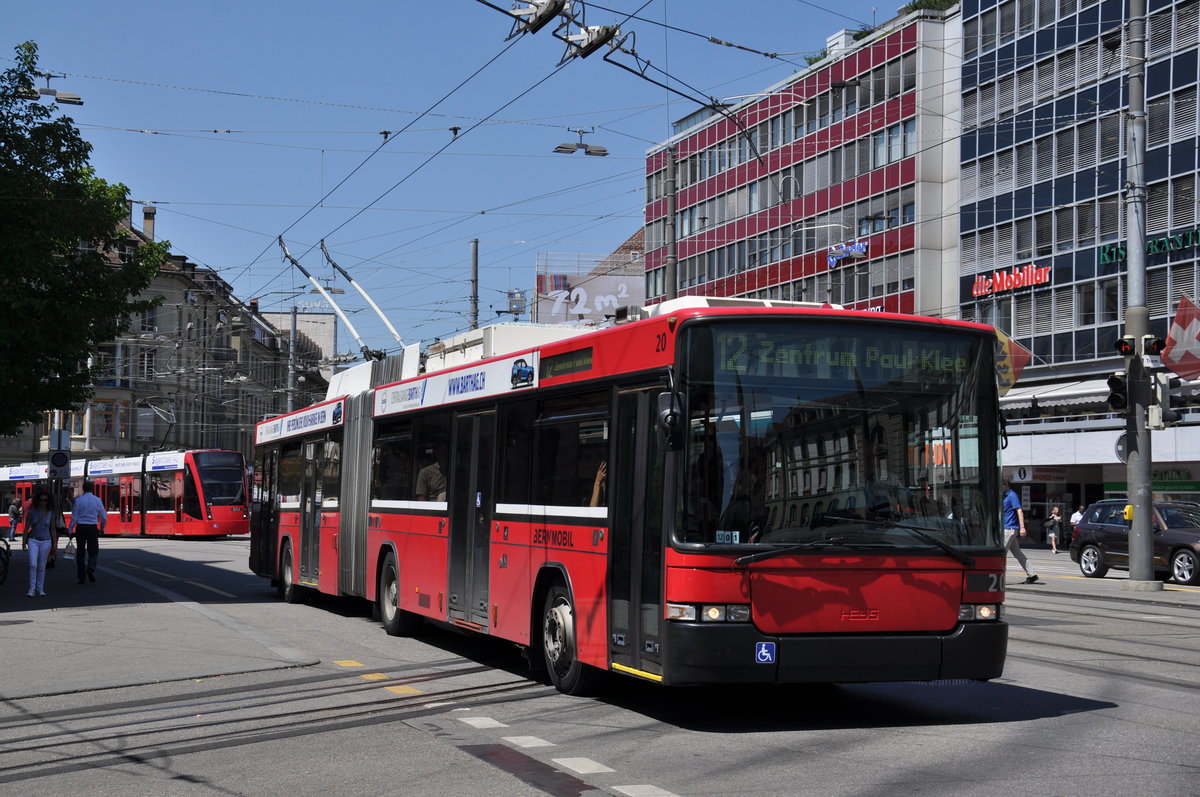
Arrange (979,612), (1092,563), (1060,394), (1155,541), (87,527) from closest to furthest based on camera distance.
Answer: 1. (979,612)
2. (87,527)
3. (1155,541)
4. (1092,563)
5. (1060,394)

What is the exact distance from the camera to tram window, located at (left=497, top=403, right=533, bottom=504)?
38.4ft

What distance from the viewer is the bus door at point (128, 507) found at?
5359 centimetres

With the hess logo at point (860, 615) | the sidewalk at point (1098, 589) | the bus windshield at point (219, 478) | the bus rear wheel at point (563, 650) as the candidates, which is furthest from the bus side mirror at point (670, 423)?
the bus windshield at point (219, 478)

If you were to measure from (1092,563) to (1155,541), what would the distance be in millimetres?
2087

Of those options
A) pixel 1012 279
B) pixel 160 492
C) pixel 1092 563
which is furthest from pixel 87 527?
pixel 1012 279

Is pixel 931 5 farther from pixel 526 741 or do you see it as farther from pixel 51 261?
pixel 526 741

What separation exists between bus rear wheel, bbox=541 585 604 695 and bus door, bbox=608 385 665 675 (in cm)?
74

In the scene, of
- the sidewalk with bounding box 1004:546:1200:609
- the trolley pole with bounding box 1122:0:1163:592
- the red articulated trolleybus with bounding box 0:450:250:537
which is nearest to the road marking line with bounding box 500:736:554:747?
the sidewalk with bounding box 1004:546:1200:609

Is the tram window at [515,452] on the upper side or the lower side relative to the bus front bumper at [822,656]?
upper

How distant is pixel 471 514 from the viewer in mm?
12961

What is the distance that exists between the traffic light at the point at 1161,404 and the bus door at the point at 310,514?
13.4 m

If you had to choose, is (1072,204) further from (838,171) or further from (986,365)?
(986,365)

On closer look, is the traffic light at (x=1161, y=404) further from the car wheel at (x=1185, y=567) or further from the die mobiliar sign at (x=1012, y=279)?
the die mobiliar sign at (x=1012, y=279)

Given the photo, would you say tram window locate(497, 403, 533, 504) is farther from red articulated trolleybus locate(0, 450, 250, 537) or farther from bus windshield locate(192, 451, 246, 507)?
bus windshield locate(192, 451, 246, 507)
